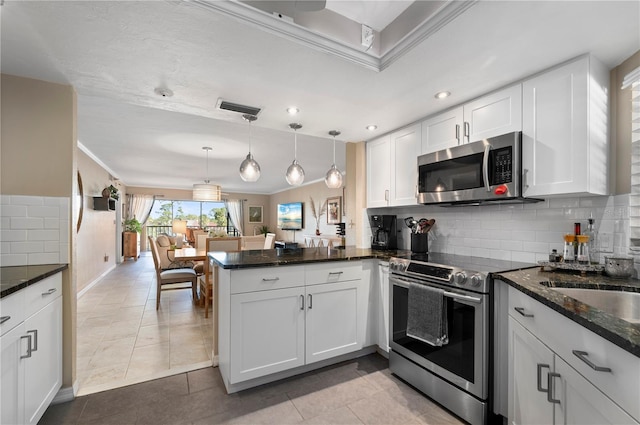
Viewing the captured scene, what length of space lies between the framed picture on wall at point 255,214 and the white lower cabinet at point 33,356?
9199 mm

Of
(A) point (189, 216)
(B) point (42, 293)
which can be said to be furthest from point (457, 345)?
(A) point (189, 216)

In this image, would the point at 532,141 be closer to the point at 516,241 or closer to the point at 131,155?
the point at 516,241

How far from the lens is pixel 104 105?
2.81 meters

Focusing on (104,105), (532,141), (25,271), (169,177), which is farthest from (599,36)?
(169,177)

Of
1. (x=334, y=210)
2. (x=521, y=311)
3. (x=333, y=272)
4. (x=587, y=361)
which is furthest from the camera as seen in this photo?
(x=334, y=210)

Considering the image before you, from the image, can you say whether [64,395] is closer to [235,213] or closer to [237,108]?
[237,108]

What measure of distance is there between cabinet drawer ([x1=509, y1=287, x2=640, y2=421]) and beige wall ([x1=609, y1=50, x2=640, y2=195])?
96cm

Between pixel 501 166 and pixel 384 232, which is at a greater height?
pixel 501 166

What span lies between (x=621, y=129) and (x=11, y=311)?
10.7 feet

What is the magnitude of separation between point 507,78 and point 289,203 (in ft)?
25.6

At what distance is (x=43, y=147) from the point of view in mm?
1878

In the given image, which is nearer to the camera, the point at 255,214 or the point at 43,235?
the point at 43,235

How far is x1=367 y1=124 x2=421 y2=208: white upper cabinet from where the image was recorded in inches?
104

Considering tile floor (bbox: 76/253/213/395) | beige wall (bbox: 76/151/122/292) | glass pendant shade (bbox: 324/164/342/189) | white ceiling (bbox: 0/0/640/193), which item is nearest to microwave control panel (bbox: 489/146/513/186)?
white ceiling (bbox: 0/0/640/193)
